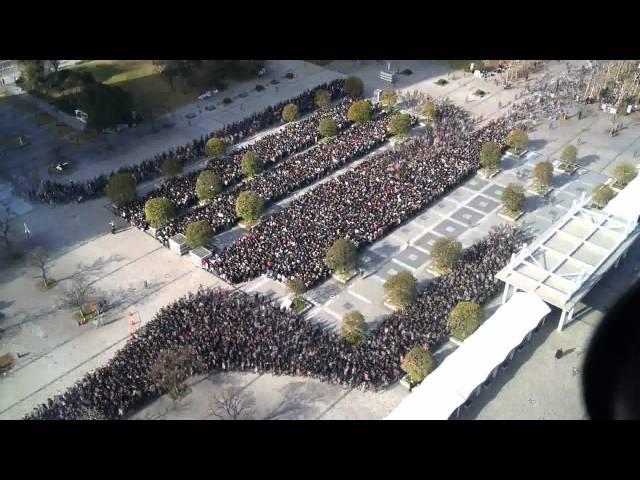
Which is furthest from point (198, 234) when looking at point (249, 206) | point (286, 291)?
point (286, 291)

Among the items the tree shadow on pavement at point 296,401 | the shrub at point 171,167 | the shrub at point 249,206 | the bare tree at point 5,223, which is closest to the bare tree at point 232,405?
the tree shadow on pavement at point 296,401

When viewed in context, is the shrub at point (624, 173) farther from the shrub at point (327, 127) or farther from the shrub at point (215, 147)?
the shrub at point (215, 147)

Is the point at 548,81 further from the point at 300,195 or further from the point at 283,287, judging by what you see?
the point at 283,287

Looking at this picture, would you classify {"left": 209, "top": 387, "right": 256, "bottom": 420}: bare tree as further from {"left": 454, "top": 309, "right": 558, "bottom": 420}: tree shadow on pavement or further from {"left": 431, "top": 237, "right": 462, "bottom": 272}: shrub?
{"left": 431, "top": 237, "right": 462, "bottom": 272}: shrub

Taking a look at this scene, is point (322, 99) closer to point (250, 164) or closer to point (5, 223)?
point (250, 164)

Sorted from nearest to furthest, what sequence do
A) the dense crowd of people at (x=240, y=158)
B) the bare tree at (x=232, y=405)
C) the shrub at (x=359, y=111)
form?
the bare tree at (x=232, y=405) < the dense crowd of people at (x=240, y=158) < the shrub at (x=359, y=111)

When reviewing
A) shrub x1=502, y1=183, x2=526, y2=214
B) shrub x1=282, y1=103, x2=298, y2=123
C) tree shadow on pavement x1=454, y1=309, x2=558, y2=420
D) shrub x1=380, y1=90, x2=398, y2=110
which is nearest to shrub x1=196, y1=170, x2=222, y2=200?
shrub x1=282, y1=103, x2=298, y2=123
